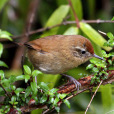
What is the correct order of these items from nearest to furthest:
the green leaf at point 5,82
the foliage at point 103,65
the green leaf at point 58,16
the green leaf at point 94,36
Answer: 1. the green leaf at point 5,82
2. the foliage at point 103,65
3. the green leaf at point 94,36
4. the green leaf at point 58,16

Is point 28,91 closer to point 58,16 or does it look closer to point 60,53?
point 60,53

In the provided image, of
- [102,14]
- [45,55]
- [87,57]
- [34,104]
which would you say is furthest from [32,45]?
[102,14]

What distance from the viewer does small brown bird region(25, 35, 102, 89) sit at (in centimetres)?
295

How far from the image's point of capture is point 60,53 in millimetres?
3012

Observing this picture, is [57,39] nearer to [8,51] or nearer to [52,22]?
[52,22]

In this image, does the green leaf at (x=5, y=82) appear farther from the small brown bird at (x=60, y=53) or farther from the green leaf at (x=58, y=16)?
the green leaf at (x=58, y=16)

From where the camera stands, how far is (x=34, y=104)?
250cm

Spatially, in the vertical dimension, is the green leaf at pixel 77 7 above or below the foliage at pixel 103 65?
above

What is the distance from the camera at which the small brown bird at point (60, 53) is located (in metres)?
2.95

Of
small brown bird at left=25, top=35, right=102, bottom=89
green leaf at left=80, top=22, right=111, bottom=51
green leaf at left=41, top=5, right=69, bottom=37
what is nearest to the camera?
small brown bird at left=25, top=35, right=102, bottom=89

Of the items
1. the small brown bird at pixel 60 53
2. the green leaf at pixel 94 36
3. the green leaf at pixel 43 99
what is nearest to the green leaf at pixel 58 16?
the green leaf at pixel 94 36

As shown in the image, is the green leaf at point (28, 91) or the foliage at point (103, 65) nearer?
the green leaf at point (28, 91)

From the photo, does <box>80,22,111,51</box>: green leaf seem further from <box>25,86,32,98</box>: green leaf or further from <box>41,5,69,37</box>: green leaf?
<box>25,86,32,98</box>: green leaf

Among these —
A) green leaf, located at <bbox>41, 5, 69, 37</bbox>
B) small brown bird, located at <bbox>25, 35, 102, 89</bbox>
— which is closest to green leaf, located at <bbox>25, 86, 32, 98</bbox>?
small brown bird, located at <bbox>25, 35, 102, 89</bbox>
